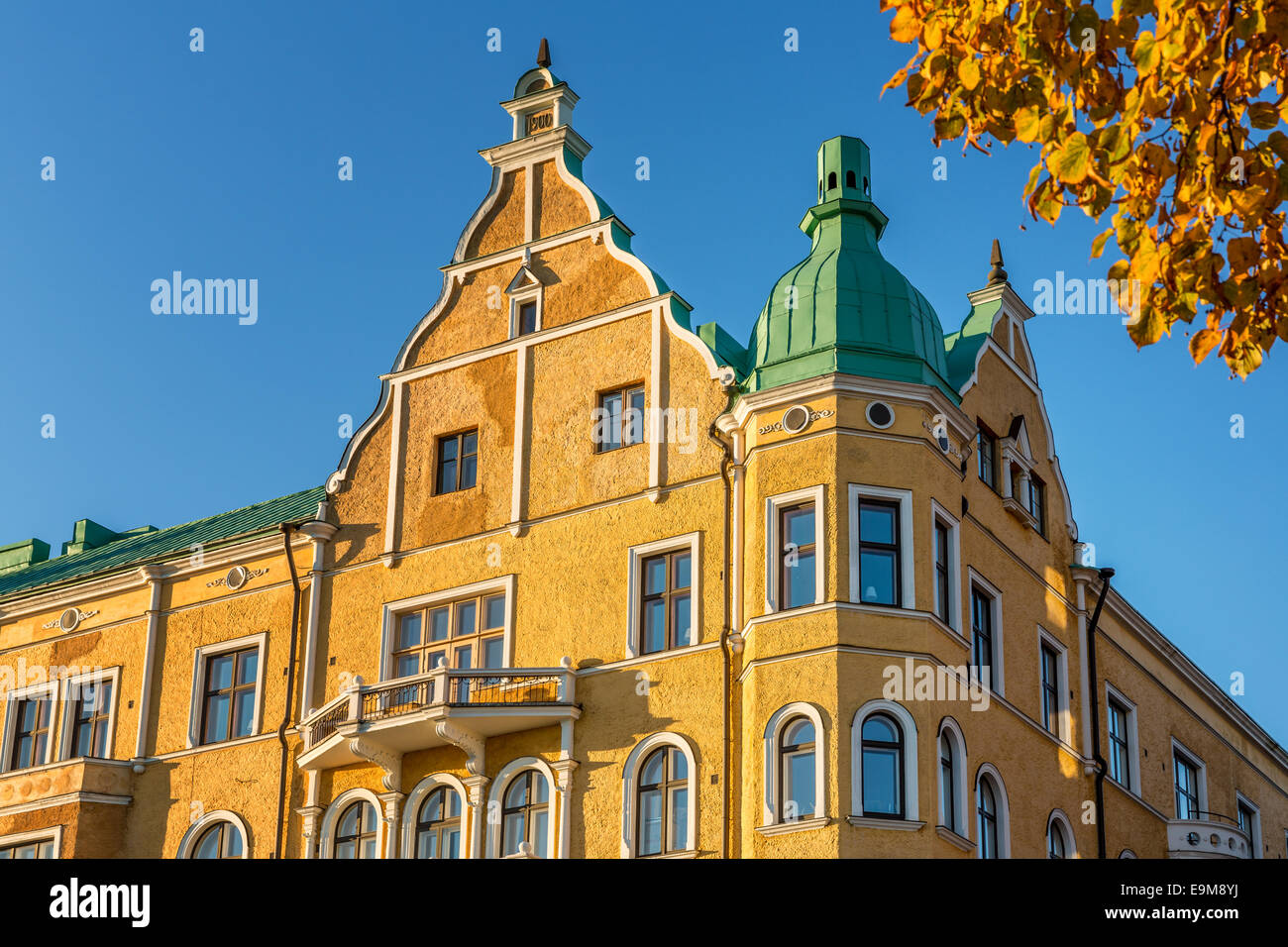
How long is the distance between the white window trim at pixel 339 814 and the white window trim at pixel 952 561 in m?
9.63

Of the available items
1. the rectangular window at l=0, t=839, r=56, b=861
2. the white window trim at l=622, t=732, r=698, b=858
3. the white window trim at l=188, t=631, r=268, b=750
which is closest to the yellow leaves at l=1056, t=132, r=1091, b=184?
the white window trim at l=622, t=732, r=698, b=858

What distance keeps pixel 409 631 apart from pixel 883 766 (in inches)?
353

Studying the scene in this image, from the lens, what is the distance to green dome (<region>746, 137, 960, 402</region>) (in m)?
29.0

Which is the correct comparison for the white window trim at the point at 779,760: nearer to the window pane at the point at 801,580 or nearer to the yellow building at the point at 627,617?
the yellow building at the point at 627,617

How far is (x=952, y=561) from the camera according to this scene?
28.7 metres

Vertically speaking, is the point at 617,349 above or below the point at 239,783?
above

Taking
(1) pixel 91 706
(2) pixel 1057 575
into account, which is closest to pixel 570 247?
(2) pixel 1057 575

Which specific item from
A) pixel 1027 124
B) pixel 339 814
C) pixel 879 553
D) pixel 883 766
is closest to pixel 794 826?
pixel 883 766

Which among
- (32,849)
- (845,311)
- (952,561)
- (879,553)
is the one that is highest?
(845,311)

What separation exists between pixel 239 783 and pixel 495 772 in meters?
5.52

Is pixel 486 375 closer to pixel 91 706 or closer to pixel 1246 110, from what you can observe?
pixel 91 706

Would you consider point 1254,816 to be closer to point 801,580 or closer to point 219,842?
point 801,580

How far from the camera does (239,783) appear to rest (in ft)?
107

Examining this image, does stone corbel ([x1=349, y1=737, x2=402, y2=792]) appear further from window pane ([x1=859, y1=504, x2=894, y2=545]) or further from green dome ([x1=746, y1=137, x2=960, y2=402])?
window pane ([x1=859, y1=504, x2=894, y2=545])
